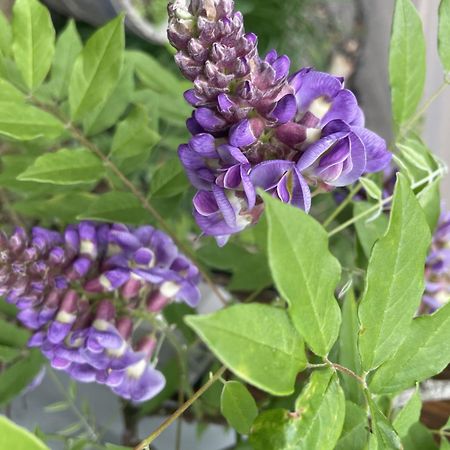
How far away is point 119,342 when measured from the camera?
60cm

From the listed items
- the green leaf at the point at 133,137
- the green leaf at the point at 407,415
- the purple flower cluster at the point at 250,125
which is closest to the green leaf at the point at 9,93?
the green leaf at the point at 133,137

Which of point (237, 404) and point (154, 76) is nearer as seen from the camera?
point (237, 404)

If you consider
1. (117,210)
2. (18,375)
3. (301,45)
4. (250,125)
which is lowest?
(18,375)

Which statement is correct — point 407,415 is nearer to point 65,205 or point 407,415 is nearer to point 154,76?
point 65,205

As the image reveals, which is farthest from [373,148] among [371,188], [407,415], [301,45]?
[301,45]

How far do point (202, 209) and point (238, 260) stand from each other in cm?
32

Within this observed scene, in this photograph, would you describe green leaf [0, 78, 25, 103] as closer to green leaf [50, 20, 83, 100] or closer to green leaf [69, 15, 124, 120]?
green leaf [69, 15, 124, 120]

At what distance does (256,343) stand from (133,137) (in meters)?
0.38

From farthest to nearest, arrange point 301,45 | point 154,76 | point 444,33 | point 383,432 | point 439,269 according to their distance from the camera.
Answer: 1. point 301,45
2. point 154,76
3. point 439,269
4. point 444,33
5. point 383,432

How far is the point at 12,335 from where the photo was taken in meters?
0.73

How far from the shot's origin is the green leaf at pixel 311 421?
1.26ft

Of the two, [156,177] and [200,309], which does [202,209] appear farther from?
[200,309]

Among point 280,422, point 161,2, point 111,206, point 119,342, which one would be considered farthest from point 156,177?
point 161,2

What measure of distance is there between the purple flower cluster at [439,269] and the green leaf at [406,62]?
0.68 feet
